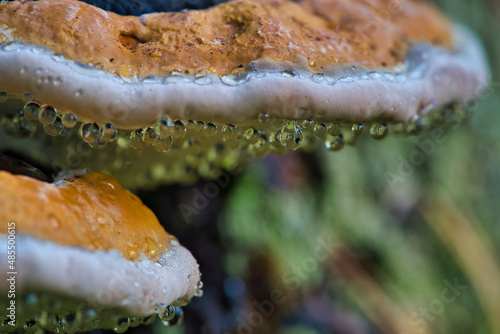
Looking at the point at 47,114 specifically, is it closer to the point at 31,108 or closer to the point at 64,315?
the point at 31,108

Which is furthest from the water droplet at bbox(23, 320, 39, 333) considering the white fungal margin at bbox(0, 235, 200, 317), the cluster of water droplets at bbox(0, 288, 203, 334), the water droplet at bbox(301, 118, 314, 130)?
the water droplet at bbox(301, 118, 314, 130)

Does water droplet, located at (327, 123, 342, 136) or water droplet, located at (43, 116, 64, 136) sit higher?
water droplet, located at (327, 123, 342, 136)

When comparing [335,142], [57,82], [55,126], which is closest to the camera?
[57,82]

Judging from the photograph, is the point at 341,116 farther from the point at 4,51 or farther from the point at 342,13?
the point at 4,51

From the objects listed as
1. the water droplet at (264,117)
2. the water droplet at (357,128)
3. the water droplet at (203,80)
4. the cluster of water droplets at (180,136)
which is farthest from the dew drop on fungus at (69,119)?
the water droplet at (357,128)

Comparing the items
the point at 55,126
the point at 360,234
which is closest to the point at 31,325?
the point at 55,126

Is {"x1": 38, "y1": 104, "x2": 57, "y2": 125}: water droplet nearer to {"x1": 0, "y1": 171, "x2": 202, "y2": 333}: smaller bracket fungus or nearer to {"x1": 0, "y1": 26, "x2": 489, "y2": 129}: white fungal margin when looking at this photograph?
{"x1": 0, "y1": 26, "x2": 489, "y2": 129}: white fungal margin

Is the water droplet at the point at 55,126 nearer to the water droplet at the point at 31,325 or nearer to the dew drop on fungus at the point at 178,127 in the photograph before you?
the dew drop on fungus at the point at 178,127
